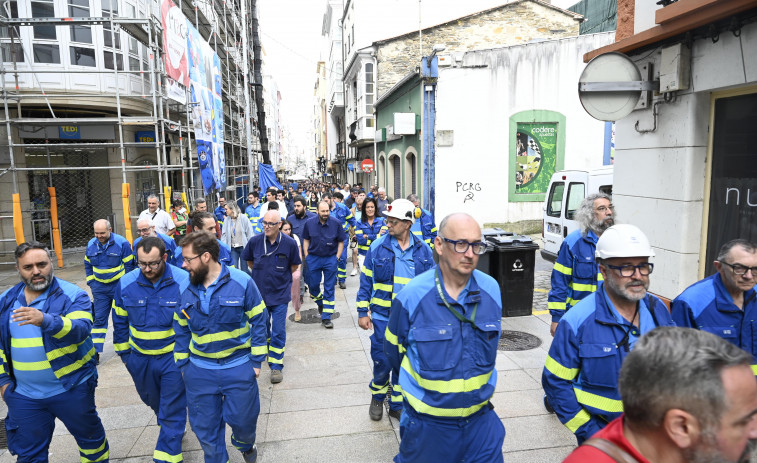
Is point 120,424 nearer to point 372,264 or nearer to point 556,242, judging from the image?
point 372,264

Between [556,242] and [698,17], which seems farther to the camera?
[556,242]

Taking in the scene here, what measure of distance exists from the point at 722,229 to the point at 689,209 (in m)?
0.39

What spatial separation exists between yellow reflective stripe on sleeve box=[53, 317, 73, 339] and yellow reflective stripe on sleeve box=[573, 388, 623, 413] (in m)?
3.32

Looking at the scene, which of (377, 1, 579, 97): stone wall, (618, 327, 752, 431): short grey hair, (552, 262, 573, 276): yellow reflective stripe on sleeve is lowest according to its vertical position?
(552, 262, 573, 276): yellow reflective stripe on sleeve

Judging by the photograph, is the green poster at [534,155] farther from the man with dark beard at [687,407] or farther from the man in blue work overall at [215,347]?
the man with dark beard at [687,407]

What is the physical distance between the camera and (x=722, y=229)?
5605 millimetres

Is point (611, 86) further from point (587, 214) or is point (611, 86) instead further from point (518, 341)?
point (518, 341)

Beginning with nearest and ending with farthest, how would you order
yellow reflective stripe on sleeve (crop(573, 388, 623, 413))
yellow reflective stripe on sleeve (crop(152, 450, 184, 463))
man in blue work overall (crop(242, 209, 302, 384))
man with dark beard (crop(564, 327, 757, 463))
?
1. man with dark beard (crop(564, 327, 757, 463))
2. yellow reflective stripe on sleeve (crop(573, 388, 623, 413))
3. yellow reflective stripe on sleeve (crop(152, 450, 184, 463))
4. man in blue work overall (crop(242, 209, 302, 384))

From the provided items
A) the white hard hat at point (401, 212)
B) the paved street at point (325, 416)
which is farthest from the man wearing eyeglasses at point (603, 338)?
the white hard hat at point (401, 212)

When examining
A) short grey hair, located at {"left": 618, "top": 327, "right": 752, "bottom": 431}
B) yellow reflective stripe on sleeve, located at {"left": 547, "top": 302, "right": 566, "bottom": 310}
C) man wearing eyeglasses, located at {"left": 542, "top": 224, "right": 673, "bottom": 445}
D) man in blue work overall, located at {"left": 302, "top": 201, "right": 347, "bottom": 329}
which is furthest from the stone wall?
short grey hair, located at {"left": 618, "top": 327, "right": 752, "bottom": 431}

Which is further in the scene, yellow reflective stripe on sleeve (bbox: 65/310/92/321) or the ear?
yellow reflective stripe on sleeve (bbox: 65/310/92/321)

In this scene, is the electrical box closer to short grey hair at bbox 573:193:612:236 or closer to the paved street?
short grey hair at bbox 573:193:612:236

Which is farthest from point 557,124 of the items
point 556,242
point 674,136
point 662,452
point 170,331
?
point 662,452

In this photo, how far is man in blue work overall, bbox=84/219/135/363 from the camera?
6.75 m
